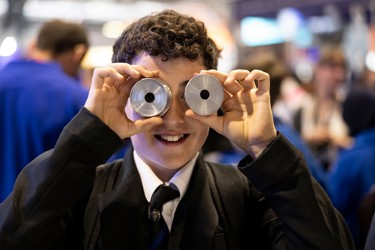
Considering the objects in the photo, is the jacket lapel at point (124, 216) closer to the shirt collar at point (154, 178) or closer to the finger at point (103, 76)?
the shirt collar at point (154, 178)

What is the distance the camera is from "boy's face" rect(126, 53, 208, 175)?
65.1 inches

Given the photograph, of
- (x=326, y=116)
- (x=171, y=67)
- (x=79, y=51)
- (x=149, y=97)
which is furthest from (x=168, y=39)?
(x=326, y=116)

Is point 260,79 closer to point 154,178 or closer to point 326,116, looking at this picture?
point 154,178

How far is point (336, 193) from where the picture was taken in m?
3.56

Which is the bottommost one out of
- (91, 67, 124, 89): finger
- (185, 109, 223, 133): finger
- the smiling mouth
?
the smiling mouth

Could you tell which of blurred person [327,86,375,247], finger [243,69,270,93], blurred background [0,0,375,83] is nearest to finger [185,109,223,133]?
finger [243,69,270,93]

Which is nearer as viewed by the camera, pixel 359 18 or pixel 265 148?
pixel 265 148

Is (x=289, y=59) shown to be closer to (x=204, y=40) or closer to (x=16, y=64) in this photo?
(x=16, y=64)

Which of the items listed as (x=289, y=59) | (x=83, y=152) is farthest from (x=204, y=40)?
(x=289, y=59)

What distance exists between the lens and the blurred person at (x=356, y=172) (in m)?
3.52

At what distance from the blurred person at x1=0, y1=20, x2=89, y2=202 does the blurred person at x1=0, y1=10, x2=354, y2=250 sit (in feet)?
4.42

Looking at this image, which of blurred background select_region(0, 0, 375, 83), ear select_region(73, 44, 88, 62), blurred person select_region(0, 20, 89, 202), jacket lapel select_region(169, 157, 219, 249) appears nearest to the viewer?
jacket lapel select_region(169, 157, 219, 249)

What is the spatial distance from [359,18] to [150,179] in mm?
5652

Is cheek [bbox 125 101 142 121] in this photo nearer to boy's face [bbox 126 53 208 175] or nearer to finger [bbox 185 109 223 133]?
boy's face [bbox 126 53 208 175]
